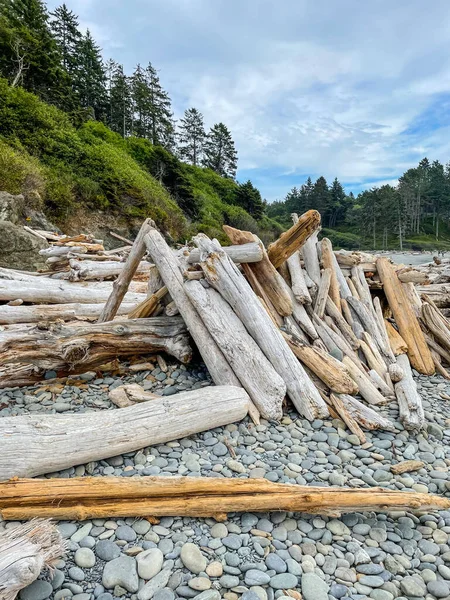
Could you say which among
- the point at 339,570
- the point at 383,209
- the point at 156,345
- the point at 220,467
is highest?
the point at 383,209

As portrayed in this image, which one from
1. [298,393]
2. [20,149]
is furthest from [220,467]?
[20,149]

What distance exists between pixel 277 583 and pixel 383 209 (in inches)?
3080

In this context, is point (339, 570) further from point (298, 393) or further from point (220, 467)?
point (298, 393)

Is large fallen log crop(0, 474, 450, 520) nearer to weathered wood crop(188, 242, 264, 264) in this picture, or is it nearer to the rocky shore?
the rocky shore

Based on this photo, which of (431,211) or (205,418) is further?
(431,211)

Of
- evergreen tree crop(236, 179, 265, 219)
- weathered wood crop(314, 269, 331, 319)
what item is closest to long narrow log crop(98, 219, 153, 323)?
weathered wood crop(314, 269, 331, 319)

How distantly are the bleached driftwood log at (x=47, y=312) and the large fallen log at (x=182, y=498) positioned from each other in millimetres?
4528

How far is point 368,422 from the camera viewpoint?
12.2 ft

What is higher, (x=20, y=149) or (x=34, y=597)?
(x=20, y=149)

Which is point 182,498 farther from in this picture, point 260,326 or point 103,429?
point 260,326

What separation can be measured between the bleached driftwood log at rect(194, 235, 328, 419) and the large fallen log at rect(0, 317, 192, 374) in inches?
37.3

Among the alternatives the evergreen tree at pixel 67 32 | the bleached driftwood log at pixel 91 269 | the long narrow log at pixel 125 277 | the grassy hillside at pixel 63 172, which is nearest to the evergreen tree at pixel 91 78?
the evergreen tree at pixel 67 32

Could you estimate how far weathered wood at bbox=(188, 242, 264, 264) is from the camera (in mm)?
5203

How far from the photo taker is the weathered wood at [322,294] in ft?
17.7
